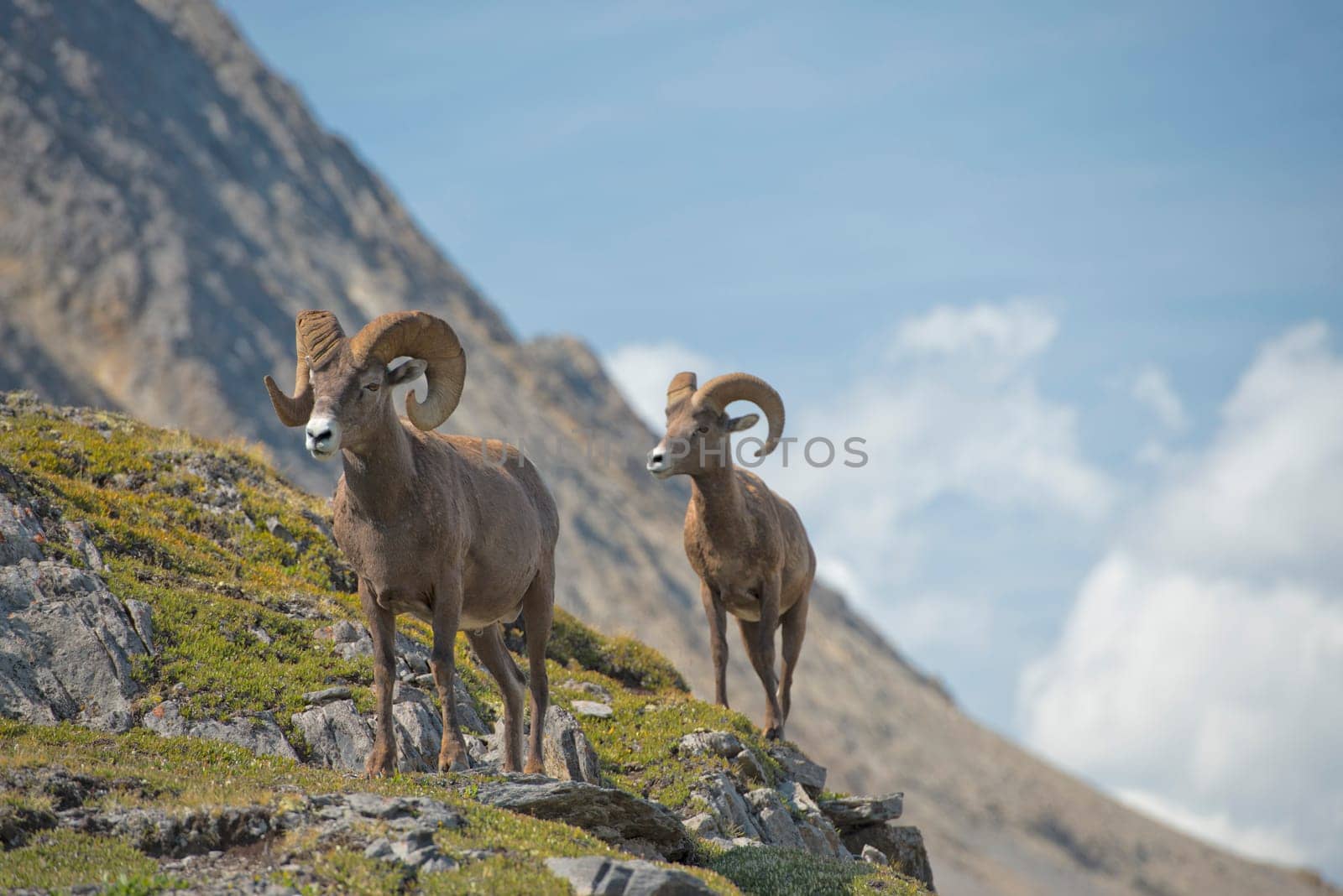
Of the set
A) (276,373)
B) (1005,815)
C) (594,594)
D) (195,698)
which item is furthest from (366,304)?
(195,698)

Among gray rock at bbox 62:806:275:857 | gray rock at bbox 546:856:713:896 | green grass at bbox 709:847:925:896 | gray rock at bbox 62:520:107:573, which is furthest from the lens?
gray rock at bbox 62:520:107:573

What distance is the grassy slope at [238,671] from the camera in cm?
891

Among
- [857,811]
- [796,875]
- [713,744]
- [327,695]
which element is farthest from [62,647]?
[857,811]

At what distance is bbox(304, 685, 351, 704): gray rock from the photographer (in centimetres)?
1329

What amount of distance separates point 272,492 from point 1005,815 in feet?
226

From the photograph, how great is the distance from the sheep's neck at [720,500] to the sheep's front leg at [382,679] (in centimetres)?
588

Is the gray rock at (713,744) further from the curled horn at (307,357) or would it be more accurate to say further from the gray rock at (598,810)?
the curled horn at (307,357)

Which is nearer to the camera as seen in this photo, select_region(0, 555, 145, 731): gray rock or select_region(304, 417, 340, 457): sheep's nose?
select_region(304, 417, 340, 457): sheep's nose

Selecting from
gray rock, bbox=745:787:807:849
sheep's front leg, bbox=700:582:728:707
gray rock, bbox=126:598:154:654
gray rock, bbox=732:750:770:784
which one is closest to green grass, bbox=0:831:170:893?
gray rock, bbox=126:598:154:654

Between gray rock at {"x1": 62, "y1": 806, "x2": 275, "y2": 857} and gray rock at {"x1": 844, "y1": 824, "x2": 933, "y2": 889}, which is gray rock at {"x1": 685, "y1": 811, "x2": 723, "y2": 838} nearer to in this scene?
gray rock at {"x1": 844, "y1": 824, "x2": 933, "y2": 889}

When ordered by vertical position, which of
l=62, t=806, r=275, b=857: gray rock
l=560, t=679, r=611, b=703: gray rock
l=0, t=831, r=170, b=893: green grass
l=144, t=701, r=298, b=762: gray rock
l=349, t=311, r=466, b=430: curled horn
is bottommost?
l=0, t=831, r=170, b=893: green grass

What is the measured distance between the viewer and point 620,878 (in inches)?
346

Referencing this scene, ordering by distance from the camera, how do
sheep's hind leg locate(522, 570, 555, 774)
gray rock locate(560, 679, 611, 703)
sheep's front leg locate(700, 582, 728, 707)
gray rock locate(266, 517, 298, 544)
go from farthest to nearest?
gray rock locate(266, 517, 298, 544), gray rock locate(560, 679, 611, 703), sheep's front leg locate(700, 582, 728, 707), sheep's hind leg locate(522, 570, 555, 774)

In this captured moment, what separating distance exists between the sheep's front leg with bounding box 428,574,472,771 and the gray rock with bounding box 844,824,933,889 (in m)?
6.54
